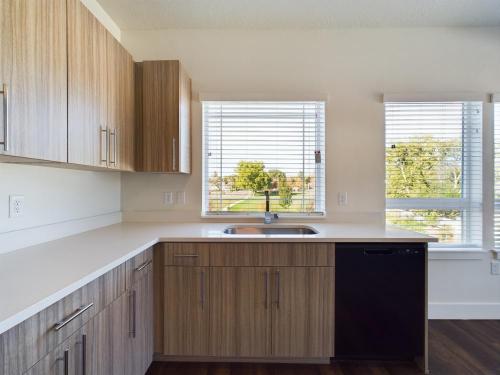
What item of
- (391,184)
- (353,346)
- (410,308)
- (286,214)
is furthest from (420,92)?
(353,346)

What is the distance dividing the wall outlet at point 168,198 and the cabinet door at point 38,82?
1.25 m

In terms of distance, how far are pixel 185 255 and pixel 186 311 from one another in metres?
0.37

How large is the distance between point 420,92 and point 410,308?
72.6 inches

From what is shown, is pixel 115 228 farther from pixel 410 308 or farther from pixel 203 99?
pixel 410 308

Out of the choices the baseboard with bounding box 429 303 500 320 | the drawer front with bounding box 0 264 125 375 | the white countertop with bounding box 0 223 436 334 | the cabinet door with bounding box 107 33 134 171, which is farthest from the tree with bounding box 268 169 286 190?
the baseboard with bounding box 429 303 500 320

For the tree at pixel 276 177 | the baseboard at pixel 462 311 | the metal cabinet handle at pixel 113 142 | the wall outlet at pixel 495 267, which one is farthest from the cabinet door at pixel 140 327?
the wall outlet at pixel 495 267

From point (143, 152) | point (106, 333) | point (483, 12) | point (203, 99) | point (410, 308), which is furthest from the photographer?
point (203, 99)

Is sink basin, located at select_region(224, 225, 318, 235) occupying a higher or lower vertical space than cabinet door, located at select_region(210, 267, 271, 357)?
higher

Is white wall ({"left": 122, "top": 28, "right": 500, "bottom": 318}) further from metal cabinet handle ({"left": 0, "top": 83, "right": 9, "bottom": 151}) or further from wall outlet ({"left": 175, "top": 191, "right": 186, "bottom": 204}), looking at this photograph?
metal cabinet handle ({"left": 0, "top": 83, "right": 9, "bottom": 151})

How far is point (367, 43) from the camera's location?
2561mm

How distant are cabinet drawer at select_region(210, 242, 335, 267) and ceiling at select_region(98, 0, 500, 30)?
1.83 metres

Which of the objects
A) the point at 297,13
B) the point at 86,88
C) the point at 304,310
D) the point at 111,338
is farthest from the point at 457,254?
the point at 86,88

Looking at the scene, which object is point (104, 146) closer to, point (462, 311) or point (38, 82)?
point (38, 82)

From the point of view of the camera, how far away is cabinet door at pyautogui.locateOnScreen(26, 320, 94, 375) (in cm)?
91
